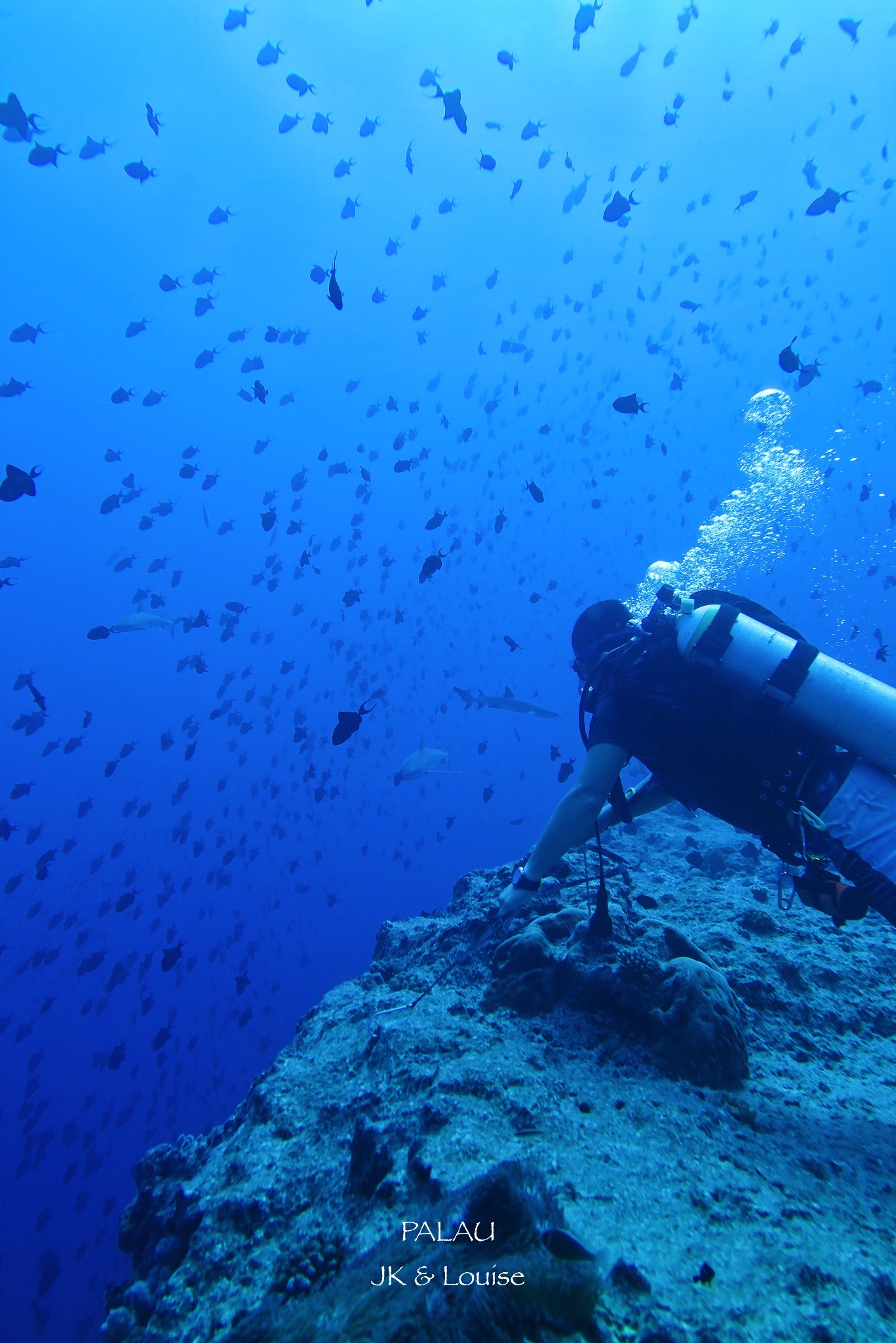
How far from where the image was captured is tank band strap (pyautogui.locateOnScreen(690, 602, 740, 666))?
128 inches

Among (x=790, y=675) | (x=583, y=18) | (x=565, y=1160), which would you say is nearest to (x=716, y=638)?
(x=790, y=675)

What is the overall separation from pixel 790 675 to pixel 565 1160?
2.46 m

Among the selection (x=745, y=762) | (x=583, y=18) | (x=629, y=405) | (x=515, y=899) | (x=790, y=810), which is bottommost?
(x=515, y=899)

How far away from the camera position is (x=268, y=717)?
20.5 m

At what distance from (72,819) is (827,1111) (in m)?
95.7

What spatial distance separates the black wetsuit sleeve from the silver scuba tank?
0.48 metres

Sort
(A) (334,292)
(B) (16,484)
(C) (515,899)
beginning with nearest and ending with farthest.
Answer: (C) (515,899), (A) (334,292), (B) (16,484)

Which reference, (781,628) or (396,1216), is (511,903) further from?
(781,628)

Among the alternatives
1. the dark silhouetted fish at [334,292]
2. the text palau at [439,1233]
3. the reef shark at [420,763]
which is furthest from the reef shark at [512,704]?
the text palau at [439,1233]

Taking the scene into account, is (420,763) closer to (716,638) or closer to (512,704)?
(512,704)

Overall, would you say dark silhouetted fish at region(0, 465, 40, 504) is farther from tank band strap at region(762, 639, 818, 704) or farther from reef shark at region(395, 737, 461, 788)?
tank band strap at region(762, 639, 818, 704)

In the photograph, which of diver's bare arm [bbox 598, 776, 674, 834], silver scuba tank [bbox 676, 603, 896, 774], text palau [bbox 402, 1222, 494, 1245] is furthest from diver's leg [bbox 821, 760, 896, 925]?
text palau [bbox 402, 1222, 494, 1245]

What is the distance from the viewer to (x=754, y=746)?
318 centimetres

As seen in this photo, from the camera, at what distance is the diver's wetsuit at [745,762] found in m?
2.88
